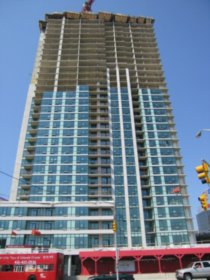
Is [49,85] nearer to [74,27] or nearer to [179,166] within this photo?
[74,27]

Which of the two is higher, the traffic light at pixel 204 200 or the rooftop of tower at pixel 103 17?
the rooftop of tower at pixel 103 17

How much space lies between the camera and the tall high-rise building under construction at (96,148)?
2699 inches

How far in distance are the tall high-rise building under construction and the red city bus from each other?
18851 millimetres

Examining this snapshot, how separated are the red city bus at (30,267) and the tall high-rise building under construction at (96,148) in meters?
18.9

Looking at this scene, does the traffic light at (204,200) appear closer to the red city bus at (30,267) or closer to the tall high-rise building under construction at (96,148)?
the red city bus at (30,267)

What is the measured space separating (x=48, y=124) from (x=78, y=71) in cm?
3035

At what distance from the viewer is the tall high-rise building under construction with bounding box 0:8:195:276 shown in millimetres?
68562

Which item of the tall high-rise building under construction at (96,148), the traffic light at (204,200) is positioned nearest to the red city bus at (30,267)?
the tall high-rise building under construction at (96,148)

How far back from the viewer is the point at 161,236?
2847 inches

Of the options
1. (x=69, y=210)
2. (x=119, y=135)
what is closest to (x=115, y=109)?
(x=119, y=135)

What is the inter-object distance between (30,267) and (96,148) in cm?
5611

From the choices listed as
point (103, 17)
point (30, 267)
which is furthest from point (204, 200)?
point (103, 17)

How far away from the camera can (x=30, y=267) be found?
35688 mm

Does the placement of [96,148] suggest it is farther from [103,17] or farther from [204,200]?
[103,17]
